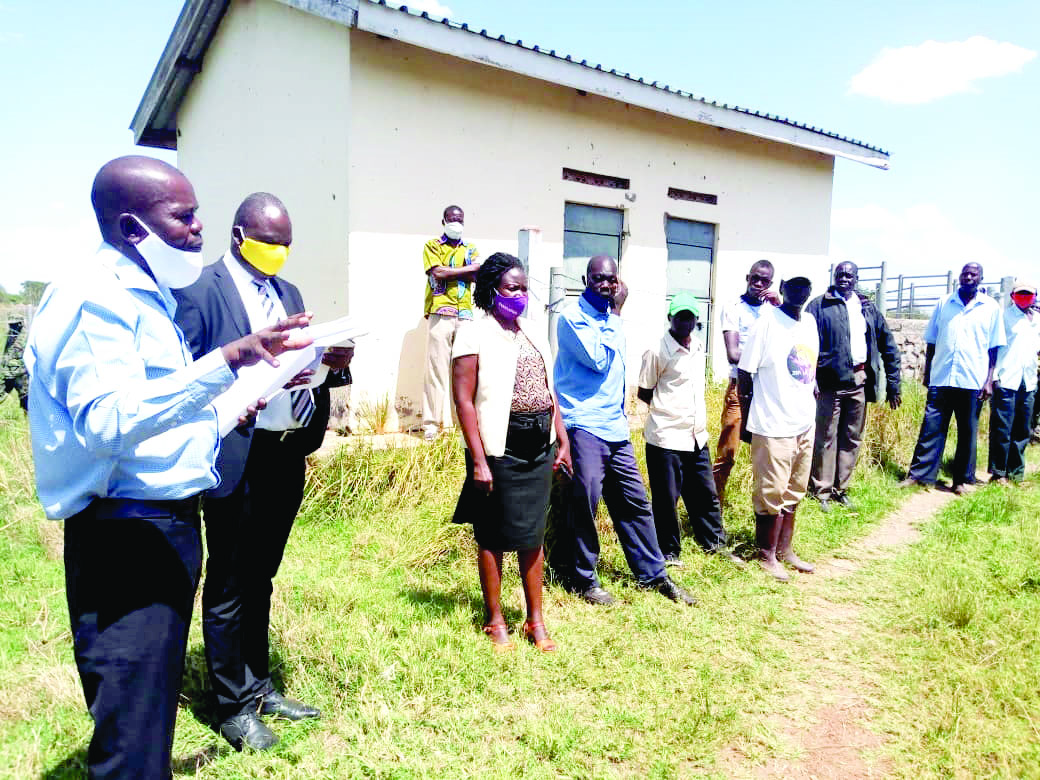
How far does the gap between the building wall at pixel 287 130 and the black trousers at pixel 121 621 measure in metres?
5.12

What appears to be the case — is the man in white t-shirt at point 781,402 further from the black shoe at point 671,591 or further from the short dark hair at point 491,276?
the short dark hair at point 491,276

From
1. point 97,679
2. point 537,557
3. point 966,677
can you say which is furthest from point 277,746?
point 966,677

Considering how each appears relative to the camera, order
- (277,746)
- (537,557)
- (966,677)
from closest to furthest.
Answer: (277,746), (966,677), (537,557)

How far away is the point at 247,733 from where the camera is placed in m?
2.60

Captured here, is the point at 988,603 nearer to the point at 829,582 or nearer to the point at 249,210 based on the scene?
the point at 829,582

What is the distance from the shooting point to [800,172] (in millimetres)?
10750

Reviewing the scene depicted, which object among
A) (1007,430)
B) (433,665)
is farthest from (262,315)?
(1007,430)

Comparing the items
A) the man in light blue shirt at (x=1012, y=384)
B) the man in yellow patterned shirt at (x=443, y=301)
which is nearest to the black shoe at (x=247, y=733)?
the man in yellow patterned shirt at (x=443, y=301)

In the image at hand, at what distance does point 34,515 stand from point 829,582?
17.5ft

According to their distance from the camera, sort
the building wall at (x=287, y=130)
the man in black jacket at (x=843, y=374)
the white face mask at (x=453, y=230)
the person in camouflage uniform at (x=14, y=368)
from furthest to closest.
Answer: the building wall at (x=287, y=130) < the person in camouflage uniform at (x=14, y=368) < the white face mask at (x=453, y=230) < the man in black jacket at (x=843, y=374)

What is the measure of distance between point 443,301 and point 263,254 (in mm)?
3942

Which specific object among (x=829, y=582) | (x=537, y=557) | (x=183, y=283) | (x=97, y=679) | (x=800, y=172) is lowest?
(x=829, y=582)

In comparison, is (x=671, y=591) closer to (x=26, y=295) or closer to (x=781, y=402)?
(x=781, y=402)

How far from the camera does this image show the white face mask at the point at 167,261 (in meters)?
1.76
